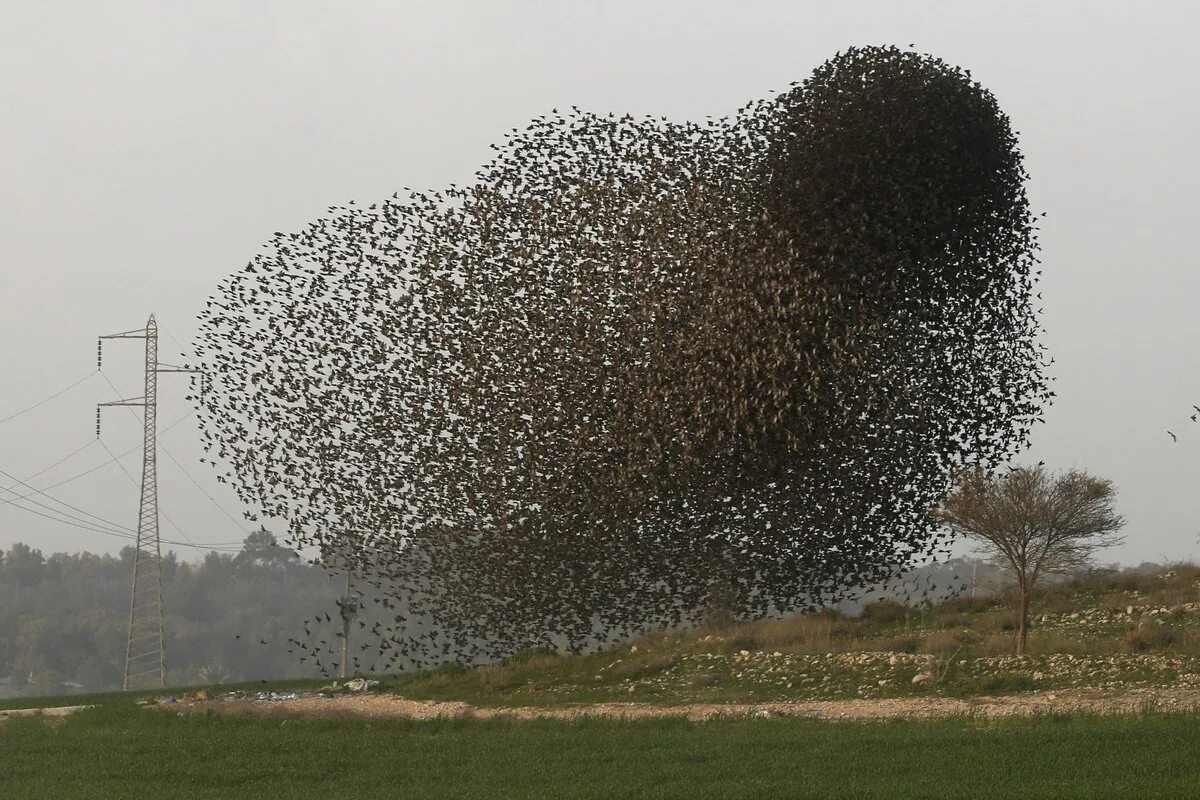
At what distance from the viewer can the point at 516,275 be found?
84.3ft

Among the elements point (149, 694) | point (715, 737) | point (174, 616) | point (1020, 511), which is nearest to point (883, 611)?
A: point (1020, 511)

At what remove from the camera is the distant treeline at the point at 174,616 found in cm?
10450

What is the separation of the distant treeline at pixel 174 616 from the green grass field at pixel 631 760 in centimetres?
7095

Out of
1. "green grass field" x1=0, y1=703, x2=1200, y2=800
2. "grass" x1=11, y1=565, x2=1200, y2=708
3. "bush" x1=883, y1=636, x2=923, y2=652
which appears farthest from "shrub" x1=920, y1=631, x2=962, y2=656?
"green grass field" x1=0, y1=703, x2=1200, y2=800

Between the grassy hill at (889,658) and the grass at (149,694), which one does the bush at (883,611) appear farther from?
the grass at (149,694)

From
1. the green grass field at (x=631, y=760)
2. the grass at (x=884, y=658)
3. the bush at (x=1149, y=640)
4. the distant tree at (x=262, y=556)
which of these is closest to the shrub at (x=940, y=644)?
the grass at (x=884, y=658)

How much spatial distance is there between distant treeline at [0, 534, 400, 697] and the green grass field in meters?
70.9

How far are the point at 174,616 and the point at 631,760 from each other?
113m

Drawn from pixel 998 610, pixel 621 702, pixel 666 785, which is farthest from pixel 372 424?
pixel 998 610

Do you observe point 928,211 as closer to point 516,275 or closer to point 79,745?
point 516,275

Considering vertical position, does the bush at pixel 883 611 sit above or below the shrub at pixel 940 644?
above

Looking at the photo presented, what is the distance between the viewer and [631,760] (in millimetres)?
16688

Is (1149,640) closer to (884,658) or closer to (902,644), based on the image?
(902,644)

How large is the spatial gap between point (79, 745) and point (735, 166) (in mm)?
14988
